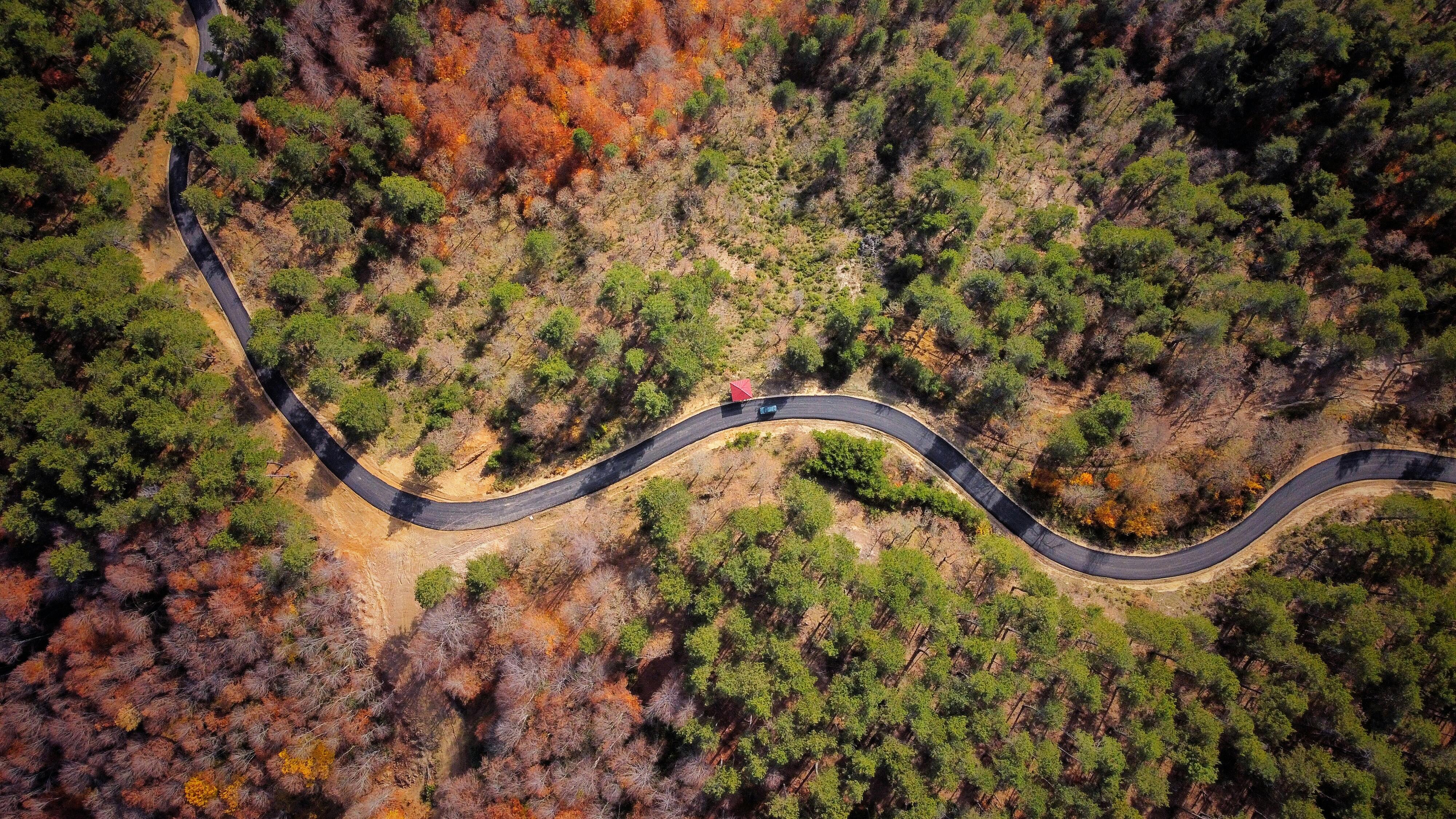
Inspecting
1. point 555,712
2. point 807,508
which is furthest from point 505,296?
point 555,712

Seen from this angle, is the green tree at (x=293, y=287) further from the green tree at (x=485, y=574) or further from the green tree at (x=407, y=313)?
the green tree at (x=485, y=574)

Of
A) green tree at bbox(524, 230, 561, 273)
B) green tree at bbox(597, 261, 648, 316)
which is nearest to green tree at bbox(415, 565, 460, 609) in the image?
green tree at bbox(597, 261, 648, 316)

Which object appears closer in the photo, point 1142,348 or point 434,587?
point 434,587

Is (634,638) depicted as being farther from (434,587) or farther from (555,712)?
(434,587)

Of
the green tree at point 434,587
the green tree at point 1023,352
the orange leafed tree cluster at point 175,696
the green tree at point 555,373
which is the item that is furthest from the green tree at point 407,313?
the green tree at point 1023,352

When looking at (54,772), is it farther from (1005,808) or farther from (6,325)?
(1005,808)

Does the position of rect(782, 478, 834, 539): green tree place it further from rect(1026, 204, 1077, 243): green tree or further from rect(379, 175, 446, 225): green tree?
rect(379, 175, 446, 225): green tree
